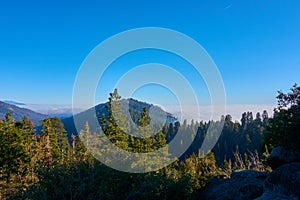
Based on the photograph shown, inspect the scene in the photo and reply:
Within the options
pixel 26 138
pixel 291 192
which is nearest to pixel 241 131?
pixel 26 138

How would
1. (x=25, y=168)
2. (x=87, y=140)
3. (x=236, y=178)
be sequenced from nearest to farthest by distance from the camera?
A: (x=236, y=178) < (x=87, y=140) < (x=25, y=168)

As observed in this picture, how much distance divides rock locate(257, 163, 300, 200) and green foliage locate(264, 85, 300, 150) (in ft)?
6.66

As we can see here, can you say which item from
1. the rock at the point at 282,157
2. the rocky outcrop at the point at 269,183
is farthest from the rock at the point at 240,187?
the rock at the point at 282,157

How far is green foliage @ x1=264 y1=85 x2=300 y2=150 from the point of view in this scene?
10.1 meters

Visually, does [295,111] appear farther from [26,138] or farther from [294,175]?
[26,138]

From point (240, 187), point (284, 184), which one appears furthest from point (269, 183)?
point (240, 187)

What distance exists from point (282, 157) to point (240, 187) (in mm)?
2273

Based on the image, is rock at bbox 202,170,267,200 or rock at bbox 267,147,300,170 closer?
rock at bbox 267,147,300,170

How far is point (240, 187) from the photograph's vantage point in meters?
11.5

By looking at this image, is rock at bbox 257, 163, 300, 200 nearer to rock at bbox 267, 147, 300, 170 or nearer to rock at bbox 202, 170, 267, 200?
rock at bbox 202, 170, 267, 200

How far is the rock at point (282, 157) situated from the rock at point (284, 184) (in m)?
2.53

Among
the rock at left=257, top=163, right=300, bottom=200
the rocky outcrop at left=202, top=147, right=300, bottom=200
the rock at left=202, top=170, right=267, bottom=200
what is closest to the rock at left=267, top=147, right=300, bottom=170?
the rocky outcrop at left=202, top=147, right=300, bottom=200

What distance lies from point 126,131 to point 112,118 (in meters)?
2.00

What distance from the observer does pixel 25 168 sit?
26.9 metres
